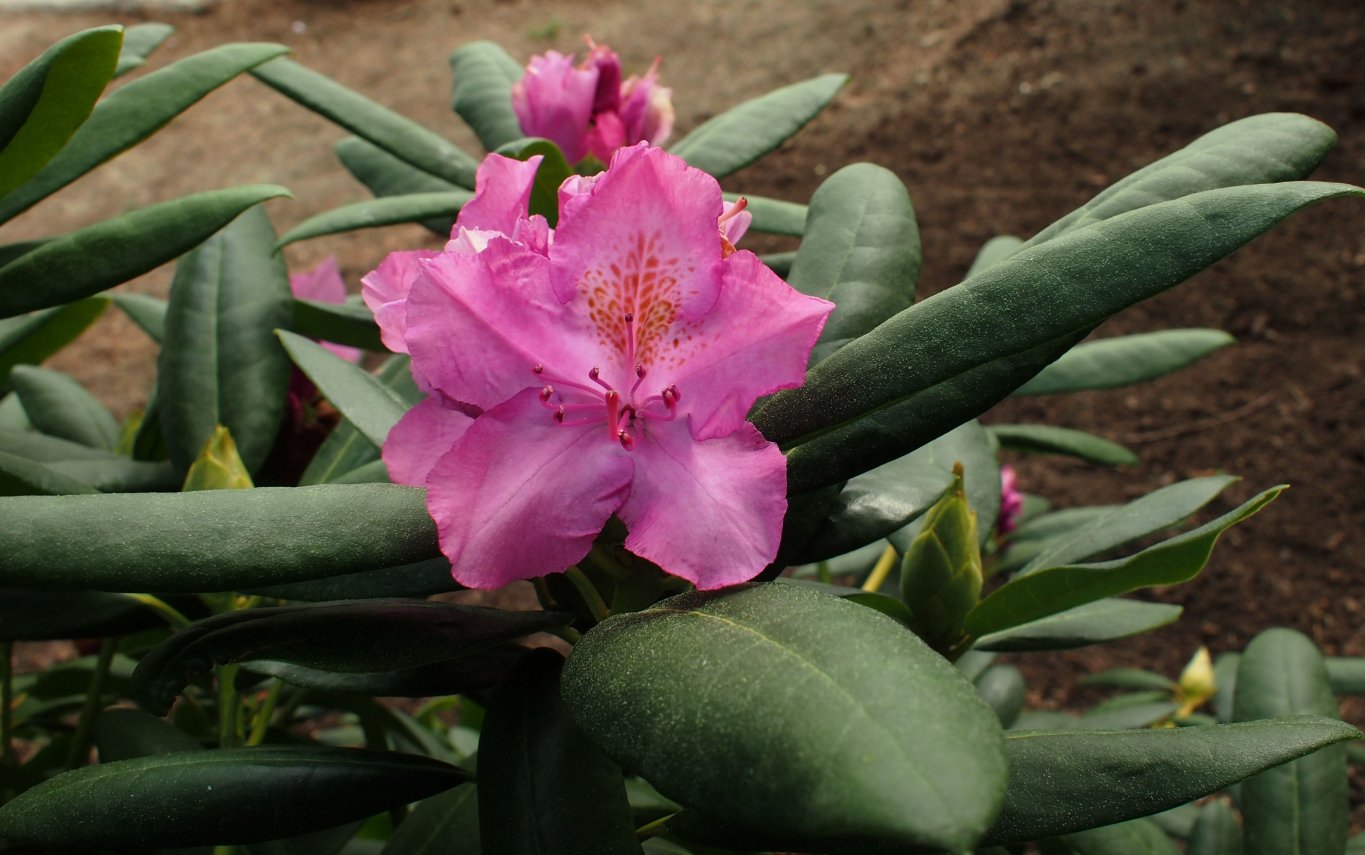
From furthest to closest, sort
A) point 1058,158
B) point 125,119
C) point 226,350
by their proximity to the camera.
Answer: point 1058,158, point 226,350, point 125,119

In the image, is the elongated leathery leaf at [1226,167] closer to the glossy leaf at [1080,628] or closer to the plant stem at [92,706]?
the glossy leaf at [1080,628]

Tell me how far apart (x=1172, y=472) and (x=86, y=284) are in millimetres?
2236

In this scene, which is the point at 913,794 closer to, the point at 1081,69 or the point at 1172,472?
the point at 1172,472

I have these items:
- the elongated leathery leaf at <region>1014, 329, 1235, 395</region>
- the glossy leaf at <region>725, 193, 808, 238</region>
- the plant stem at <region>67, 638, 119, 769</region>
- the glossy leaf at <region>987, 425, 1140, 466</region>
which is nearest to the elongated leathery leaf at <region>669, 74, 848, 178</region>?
the glossy leaf at <region>725, 193, 808, 238</region>

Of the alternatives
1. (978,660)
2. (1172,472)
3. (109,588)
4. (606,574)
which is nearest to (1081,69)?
(1172,472)

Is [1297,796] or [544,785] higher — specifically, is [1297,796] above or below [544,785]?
below

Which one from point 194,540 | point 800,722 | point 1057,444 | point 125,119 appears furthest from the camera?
point 1057,444

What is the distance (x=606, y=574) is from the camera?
28.6 inches

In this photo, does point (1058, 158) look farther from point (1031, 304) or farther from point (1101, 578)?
point (1031, 304)

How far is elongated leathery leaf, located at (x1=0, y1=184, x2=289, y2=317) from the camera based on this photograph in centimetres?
83

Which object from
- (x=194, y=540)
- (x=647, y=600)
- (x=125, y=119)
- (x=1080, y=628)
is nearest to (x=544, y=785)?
(x=647, y=600)

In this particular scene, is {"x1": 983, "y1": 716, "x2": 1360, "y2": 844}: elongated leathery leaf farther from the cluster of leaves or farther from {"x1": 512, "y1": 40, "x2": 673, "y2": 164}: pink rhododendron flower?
{"x1": 512, "y1": 40, "x2": 673, "y2": 164}: pink rhododendron flower

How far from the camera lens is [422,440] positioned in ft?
2.18

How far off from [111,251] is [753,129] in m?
0.64
